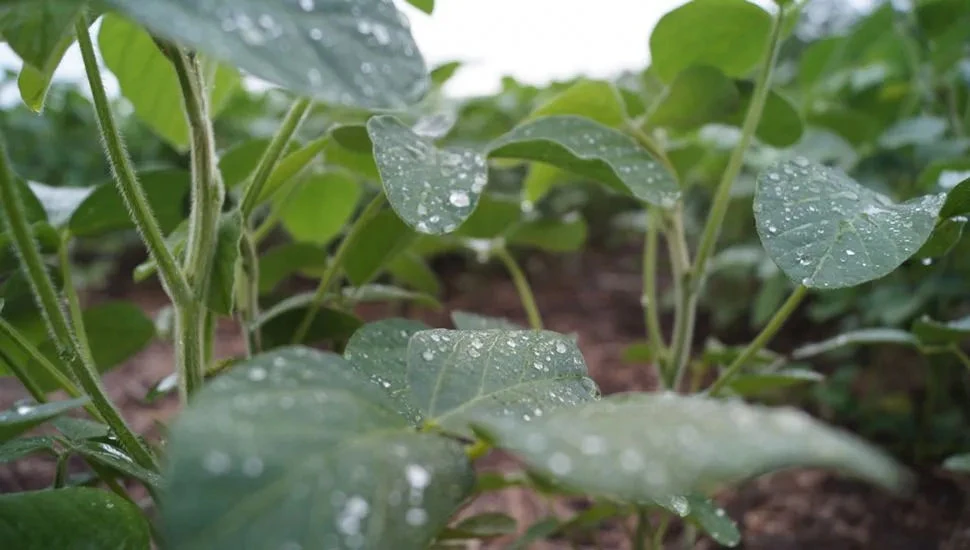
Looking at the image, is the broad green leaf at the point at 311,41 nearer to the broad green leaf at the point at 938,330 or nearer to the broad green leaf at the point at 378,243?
the broad green leaf at the point at 378,243

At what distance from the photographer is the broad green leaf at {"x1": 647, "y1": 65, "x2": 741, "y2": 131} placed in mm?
736

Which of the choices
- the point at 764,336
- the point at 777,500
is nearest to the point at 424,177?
the point at 764,336

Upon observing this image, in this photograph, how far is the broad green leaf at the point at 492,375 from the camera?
1.16 ft

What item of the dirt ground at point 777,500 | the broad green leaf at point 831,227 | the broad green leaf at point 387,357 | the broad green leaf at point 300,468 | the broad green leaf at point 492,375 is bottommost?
the dirt ground at point 777,500

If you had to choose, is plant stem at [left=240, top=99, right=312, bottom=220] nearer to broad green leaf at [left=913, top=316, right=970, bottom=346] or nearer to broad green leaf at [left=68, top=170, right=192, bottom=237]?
broad green leaf at [left=68, top=170, right=192, bottom=237]

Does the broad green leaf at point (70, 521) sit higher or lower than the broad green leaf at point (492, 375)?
lower

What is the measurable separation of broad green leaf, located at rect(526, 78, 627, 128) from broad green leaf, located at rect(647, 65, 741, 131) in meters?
0.04

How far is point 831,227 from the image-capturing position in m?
0.47

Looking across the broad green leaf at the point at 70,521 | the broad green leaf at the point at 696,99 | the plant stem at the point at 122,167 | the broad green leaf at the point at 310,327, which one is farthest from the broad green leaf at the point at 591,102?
the broad green leaf at the point at 70,521

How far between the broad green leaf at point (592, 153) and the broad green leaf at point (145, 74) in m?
0.30

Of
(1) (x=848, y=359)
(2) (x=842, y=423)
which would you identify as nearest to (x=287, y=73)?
(2) (x=842, y=423)

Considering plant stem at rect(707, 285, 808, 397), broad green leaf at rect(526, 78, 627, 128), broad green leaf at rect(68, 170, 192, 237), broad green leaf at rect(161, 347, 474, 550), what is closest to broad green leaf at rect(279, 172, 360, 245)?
broad green leaf at rect(68, 170, 192, 237)

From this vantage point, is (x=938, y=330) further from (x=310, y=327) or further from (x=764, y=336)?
(x=310, y=327)

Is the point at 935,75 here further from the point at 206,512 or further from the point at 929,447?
the point at 206,512
